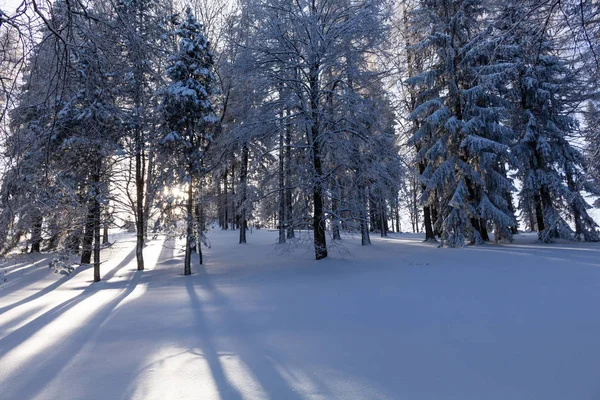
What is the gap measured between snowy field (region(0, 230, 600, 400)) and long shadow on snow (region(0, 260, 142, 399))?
0.02 meters

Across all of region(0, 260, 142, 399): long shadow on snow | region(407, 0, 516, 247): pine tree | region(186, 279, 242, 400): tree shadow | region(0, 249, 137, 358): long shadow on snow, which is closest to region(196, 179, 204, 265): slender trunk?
region(0, 249, 137, 358): long shadow on snow

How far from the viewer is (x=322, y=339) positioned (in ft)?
13.1

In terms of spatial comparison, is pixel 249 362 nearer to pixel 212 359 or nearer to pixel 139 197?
pixel 212 359

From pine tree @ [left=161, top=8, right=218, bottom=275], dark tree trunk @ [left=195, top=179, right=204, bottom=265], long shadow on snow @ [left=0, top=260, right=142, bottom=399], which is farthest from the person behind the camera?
pine tree @ [left=161, top=8, right=218, bottom=275]

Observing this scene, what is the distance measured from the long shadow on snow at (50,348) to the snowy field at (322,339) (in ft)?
0.06

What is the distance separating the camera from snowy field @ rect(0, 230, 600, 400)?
2.88m

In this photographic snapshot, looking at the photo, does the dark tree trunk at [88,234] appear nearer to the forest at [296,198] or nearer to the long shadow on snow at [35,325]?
the forest at [296,198]

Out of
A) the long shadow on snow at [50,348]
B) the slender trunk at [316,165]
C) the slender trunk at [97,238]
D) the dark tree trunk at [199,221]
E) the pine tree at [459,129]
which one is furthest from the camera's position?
the pine tree at [459,129]

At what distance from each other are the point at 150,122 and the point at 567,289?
12.8 metres

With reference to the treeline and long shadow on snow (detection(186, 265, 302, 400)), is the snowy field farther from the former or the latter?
the treeline

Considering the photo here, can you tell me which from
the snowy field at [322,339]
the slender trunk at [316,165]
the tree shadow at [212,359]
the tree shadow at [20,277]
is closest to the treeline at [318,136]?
the slender trunk at [316,165]

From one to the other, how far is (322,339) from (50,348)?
341 centimetres

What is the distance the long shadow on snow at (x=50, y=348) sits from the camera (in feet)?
10.1

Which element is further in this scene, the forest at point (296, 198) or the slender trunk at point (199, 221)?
the slender trunk at point (199, 221)
